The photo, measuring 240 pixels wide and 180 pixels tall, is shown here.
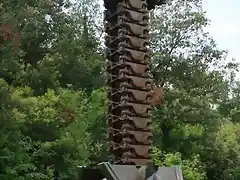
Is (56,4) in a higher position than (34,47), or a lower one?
higher

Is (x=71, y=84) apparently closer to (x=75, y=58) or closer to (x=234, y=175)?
(x=75, y=58)

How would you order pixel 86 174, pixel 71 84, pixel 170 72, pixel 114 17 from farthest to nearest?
pixel 170 72 < pixel 71 84 < pixel 114 17 < pixel 86 174

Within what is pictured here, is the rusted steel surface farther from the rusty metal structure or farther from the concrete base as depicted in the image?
the concrete base

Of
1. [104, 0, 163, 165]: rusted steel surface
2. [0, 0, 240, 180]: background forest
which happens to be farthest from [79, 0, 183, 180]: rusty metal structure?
[0, 0, 240, 180]: background forest

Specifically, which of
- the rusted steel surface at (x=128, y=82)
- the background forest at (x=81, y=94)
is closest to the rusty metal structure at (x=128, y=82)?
the rusted steel surface at (x=128, y=82)

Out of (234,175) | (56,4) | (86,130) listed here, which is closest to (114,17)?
(86,130)

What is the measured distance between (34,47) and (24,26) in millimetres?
834

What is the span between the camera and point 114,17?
2.67 meters

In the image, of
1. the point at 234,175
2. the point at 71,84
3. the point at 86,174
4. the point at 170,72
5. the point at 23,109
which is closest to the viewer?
the point at 86,174

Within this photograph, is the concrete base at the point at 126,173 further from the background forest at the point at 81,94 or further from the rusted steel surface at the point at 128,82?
the background forest at the point at 81,94

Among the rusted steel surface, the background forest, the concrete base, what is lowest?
the concrete base

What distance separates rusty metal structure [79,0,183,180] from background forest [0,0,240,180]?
25.2 feet

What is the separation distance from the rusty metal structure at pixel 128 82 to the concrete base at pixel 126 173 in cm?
9

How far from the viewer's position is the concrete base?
222 cm
